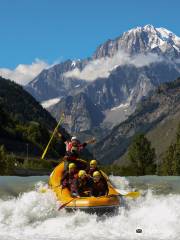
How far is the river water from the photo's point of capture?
79.4 feet

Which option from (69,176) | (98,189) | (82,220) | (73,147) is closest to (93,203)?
(82,220)

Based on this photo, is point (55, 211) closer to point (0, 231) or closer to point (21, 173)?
point (0, 231)

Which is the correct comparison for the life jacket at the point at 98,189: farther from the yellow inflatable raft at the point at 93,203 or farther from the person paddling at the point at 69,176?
the person paddling at the point at 69,176

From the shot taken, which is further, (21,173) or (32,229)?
(21,173)

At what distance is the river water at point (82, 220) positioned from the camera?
2419 cm

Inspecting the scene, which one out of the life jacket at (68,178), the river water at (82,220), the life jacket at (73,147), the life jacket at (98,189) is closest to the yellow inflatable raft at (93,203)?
the river water at (82,220)

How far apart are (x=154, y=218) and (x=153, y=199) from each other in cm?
502

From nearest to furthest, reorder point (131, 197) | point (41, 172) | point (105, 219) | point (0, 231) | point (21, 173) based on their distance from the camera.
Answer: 1. point (0, 231)
2. point (105, 219)
3. point (131, 197)
4. point (21, 173)
5. point (41, 172)

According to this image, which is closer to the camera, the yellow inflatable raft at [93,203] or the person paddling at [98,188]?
the yellow inflatable raft at [93,203]

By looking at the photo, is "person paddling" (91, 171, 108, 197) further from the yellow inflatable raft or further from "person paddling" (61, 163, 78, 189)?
"person paddling" (61, 163, 78, 189)

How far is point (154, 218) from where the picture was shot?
27.3m

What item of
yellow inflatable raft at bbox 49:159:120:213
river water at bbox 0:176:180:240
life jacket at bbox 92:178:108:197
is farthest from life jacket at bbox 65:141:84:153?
life jacket at bbox 92:178:108:197

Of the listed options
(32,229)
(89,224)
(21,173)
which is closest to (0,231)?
(32,229)

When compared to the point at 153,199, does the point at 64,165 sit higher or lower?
higher
